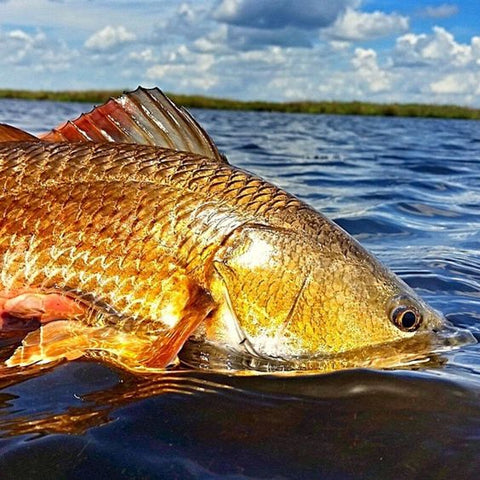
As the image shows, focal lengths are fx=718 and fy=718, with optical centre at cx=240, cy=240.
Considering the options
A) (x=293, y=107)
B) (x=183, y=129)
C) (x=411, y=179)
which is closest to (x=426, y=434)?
(x=183, y=129)

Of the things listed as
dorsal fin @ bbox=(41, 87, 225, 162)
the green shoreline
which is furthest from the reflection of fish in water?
the green shoreline

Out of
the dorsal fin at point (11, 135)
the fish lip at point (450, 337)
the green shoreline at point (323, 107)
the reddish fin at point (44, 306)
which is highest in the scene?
the dorsal fin at point (11, 135)

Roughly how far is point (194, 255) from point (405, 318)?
108 centimetres

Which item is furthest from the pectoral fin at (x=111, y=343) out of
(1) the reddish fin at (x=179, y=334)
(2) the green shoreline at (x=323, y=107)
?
(2) the green shoreline at (x=323, y=107)

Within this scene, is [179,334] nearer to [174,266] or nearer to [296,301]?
[174,266]

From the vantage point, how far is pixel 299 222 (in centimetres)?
362

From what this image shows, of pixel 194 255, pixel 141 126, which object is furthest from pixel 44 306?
pixel 141 126

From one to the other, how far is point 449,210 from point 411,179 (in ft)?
10.9

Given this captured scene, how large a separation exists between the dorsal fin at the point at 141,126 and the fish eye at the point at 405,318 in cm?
132

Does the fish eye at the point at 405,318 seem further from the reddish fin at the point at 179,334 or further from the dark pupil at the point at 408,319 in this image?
the reddish fin at the point at 179,334

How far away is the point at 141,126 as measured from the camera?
4.10m

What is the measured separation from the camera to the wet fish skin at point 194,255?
340cm

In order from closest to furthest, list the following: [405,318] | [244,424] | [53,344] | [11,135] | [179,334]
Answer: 1. [244,424]
2. [179,334]
3. [53,344]
4. [405,318]
5. [11,135]

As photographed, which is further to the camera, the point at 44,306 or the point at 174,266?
the point at 44,306
